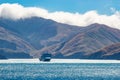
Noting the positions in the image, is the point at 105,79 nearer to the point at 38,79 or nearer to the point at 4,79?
the point at 38,79

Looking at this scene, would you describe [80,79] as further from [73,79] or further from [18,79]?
[18,79]

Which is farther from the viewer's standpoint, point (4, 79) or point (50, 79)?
point (50, 79)

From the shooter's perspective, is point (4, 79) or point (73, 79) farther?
point (73, 79)

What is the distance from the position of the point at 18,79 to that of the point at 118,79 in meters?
41.0

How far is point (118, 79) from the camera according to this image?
161 m

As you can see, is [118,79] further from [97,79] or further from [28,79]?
[28,79]

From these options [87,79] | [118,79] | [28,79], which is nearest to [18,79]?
[28,79]

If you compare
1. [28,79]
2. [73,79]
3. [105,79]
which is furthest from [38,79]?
[105,79]

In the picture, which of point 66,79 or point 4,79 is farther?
point 66,79

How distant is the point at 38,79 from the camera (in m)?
162

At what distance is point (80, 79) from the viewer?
163 meters

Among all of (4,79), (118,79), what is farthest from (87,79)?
(4,79)

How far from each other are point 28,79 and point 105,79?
104ft

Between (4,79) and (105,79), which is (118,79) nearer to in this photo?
(105,79)
